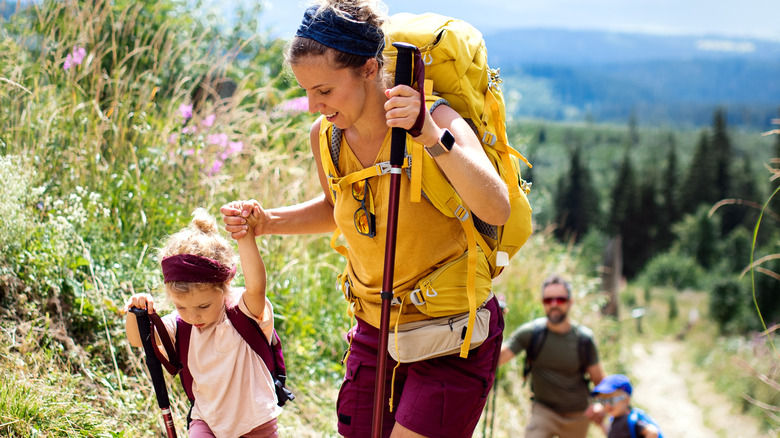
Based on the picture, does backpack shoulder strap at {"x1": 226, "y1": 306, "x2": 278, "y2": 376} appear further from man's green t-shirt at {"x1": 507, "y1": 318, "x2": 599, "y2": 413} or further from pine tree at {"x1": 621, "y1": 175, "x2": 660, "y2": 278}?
pine tree at {"x1": 621, "y1": 175, "x2": 660, "y2": 278}

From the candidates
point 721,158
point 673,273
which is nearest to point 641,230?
point 673,273

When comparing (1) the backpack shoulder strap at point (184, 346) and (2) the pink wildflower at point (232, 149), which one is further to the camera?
(2) the pink wildflower at point (232, 149)

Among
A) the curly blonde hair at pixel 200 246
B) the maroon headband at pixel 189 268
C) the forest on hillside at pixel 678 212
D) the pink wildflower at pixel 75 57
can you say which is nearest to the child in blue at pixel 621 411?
the curly blonde hair at pixel 200 246

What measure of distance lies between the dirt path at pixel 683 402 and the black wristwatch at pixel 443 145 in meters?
13.1

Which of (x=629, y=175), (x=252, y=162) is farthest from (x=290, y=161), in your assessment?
(x=629, y=175)

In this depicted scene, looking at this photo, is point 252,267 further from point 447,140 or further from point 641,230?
point 641,230

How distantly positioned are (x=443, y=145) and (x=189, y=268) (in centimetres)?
107

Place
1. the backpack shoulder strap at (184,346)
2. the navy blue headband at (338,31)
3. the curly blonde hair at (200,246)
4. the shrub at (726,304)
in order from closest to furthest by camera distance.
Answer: the navy blue headband at (338,31)
the curly blonde hair at (200,246)
the backpack shoulder strap at (184,346)
the shrub at (726,304)

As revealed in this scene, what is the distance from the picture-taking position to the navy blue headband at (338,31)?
2000 millimetres

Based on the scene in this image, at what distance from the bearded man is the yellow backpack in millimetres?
2923

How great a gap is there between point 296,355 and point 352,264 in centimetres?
202

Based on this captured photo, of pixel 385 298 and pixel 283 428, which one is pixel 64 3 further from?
pixel 385 298

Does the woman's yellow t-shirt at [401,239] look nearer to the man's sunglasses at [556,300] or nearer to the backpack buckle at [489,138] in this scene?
the backpack buckle at [489,138]

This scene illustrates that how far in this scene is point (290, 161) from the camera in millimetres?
5859
